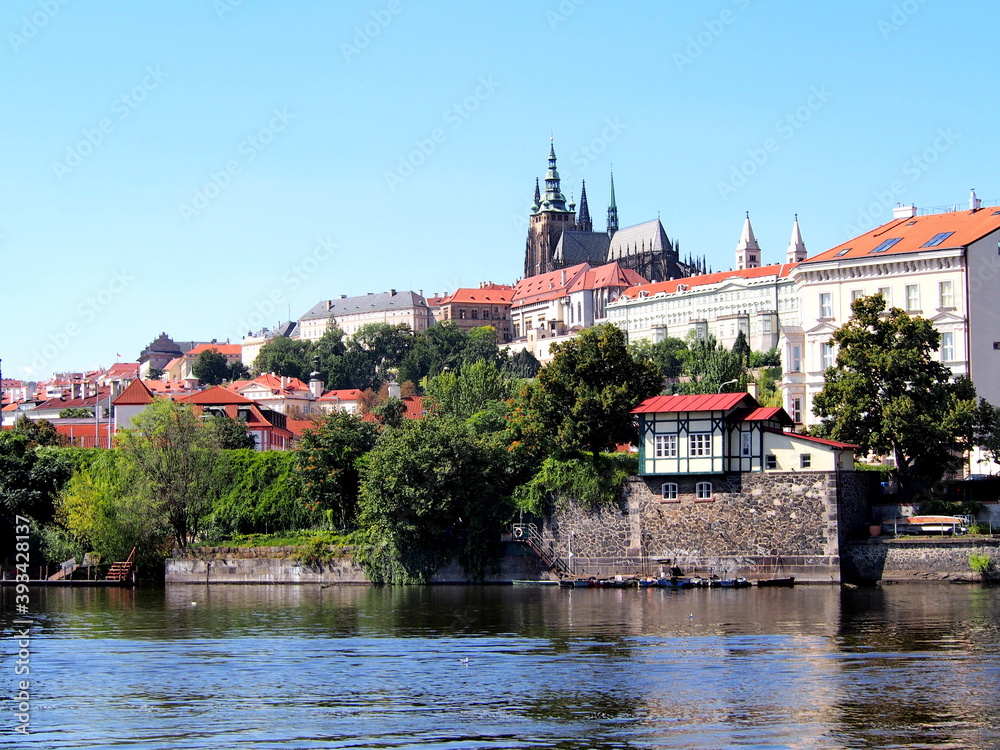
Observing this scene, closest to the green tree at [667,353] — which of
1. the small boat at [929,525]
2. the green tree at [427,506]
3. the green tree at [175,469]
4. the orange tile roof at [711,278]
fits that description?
the orange tile roof at [711,278]

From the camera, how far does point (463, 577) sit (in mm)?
56656

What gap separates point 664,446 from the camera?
55.8 m

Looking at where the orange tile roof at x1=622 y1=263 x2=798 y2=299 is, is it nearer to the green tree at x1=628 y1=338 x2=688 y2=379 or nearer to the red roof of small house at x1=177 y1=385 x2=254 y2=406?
the green tree at x1=628 y1=338 x2=688 y2=379

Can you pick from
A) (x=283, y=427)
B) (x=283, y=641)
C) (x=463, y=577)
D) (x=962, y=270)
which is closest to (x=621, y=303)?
(x=283, y=427)

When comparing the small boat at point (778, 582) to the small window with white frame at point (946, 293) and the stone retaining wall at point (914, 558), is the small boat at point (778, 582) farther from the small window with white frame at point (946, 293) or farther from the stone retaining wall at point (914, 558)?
the small window with white frame at point (946, 293)

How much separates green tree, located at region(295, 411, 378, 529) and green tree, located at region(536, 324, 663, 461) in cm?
866

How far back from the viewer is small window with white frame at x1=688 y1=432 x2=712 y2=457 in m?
54.9

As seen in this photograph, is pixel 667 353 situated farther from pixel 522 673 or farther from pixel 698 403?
pixel 522 673

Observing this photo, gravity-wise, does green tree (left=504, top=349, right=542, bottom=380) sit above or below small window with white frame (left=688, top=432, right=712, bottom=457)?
above

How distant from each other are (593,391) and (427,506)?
8346 millimetres

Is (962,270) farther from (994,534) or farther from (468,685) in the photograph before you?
(468,685)

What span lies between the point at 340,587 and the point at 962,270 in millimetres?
34832

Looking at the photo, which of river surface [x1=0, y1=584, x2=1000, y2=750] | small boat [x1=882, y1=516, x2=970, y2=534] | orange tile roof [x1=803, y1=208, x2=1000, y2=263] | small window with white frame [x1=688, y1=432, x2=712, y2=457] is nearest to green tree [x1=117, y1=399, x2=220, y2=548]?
river surface [x1=0, y1=584, x2=1000, y2=750]

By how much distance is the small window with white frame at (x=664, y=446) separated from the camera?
55.6 meters
